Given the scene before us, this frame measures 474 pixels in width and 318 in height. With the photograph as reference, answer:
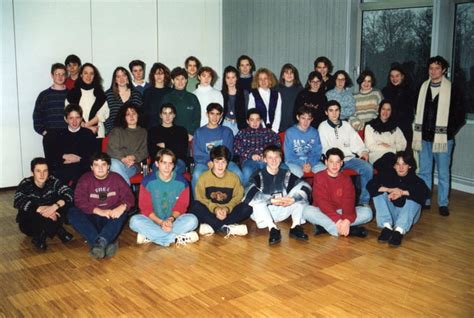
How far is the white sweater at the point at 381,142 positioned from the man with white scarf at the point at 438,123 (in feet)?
0.51

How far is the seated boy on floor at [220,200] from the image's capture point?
422 centimetres

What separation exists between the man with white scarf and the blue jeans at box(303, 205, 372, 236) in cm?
105

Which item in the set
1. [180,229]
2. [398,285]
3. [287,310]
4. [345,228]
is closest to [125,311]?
[287,310]

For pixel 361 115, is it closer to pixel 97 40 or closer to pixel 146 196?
pixel 146 196

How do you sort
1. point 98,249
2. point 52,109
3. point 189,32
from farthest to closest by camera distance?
1. point 189,32
2. point 52,109
3. point 98,249

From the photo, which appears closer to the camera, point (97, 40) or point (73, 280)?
point (73, 280)

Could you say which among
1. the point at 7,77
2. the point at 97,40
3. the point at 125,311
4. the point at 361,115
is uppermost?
the point at 97,40

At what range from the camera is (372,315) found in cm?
274

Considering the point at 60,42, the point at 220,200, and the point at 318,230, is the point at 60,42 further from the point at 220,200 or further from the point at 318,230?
the point at 318,230

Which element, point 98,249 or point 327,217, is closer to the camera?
point 98,249

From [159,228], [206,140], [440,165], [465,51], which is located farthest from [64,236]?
[465,51]

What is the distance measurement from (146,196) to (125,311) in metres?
1.42

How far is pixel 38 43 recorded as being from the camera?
6.00 m

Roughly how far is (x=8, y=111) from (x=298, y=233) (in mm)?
3858
